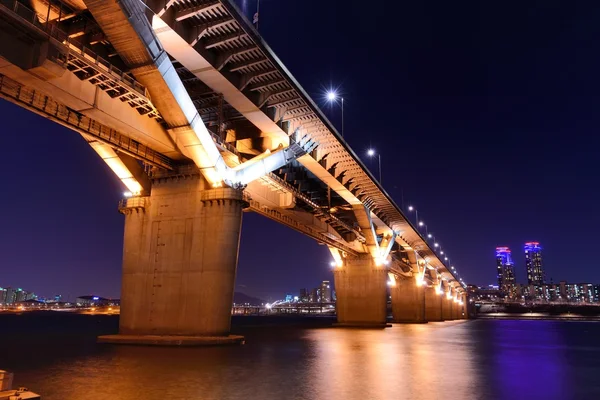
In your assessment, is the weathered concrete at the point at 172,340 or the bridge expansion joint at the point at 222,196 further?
the bridge expansion joint at the point at 222,196

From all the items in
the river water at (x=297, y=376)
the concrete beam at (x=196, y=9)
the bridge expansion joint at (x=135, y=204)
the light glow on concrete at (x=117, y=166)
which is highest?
the concrete beam at (x=196, y=9)

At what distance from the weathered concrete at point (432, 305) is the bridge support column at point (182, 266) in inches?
3583

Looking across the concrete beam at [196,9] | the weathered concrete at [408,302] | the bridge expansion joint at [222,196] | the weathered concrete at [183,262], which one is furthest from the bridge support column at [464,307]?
the concrete beam at [196,9]

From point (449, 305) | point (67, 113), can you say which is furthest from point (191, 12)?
point (449, 305)

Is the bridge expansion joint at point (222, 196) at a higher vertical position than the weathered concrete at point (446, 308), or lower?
higher

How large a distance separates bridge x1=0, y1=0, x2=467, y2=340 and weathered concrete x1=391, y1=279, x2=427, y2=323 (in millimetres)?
54375

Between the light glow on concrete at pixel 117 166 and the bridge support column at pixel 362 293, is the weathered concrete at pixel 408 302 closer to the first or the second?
the bridge support column at pixel 362 293

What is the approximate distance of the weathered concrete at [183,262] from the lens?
72.7 feet

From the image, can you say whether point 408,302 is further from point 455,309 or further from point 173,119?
A: point 173,119

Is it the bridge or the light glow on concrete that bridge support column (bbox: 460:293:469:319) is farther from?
the light glow on concrete

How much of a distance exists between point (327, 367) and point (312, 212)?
105ft

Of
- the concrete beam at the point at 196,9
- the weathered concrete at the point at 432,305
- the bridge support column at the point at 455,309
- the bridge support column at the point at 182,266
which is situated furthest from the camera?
the bridge support column at the point at 455,309

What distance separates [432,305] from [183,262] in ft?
311

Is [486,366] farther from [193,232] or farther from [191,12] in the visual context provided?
[191,12]
